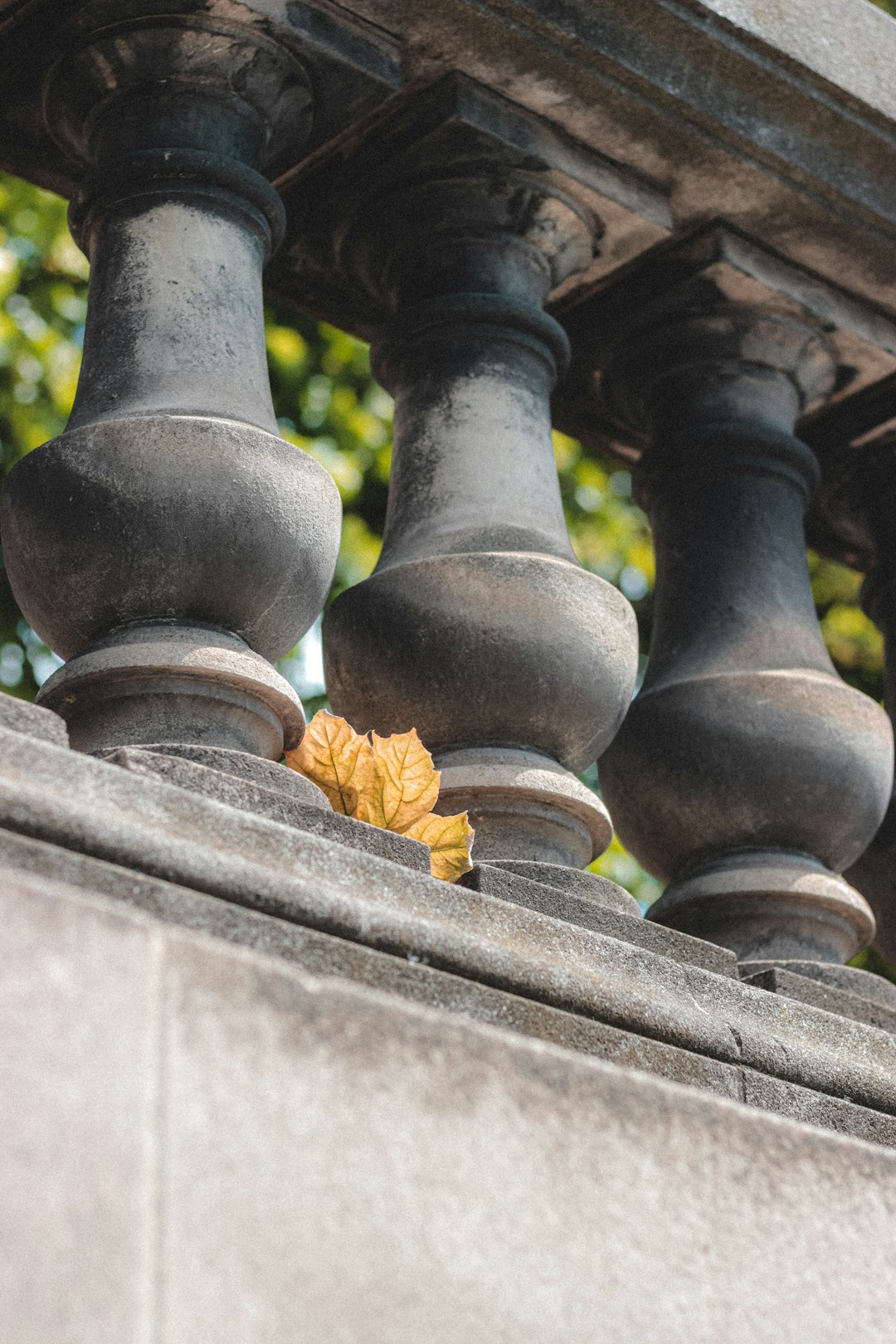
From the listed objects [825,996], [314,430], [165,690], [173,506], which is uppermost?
[173,506]

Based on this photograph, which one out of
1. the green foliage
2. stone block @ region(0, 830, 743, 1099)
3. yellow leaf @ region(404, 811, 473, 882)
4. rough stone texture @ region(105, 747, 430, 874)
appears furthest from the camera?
the green foliage

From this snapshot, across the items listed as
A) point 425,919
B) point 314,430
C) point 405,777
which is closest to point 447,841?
point 405,777

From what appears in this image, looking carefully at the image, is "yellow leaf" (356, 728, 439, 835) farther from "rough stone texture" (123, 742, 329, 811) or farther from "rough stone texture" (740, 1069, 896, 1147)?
"rough stone texture" (740, 1069, 896, 1147)

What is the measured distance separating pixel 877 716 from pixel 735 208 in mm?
896

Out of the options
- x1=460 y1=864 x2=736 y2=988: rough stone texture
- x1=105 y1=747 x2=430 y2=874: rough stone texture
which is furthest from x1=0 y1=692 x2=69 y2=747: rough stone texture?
x1=460 y1=864 x2=736 y2=988: rough stone texture

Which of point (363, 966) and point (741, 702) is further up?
point (363, 966)

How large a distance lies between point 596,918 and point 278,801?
49cm

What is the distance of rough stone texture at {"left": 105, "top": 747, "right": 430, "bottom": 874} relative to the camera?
201 centimetres

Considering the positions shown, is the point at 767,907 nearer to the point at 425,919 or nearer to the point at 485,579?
the point at 485,579

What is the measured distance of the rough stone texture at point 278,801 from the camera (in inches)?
79.3

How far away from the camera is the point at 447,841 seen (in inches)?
93.6

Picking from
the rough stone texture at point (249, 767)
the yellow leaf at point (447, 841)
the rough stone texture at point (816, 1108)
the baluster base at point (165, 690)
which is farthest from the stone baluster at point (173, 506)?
the rough stone texture at point (816, 1108)

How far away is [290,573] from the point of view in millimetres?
2355

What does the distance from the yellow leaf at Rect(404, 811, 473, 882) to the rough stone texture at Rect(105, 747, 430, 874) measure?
203 millimetres
